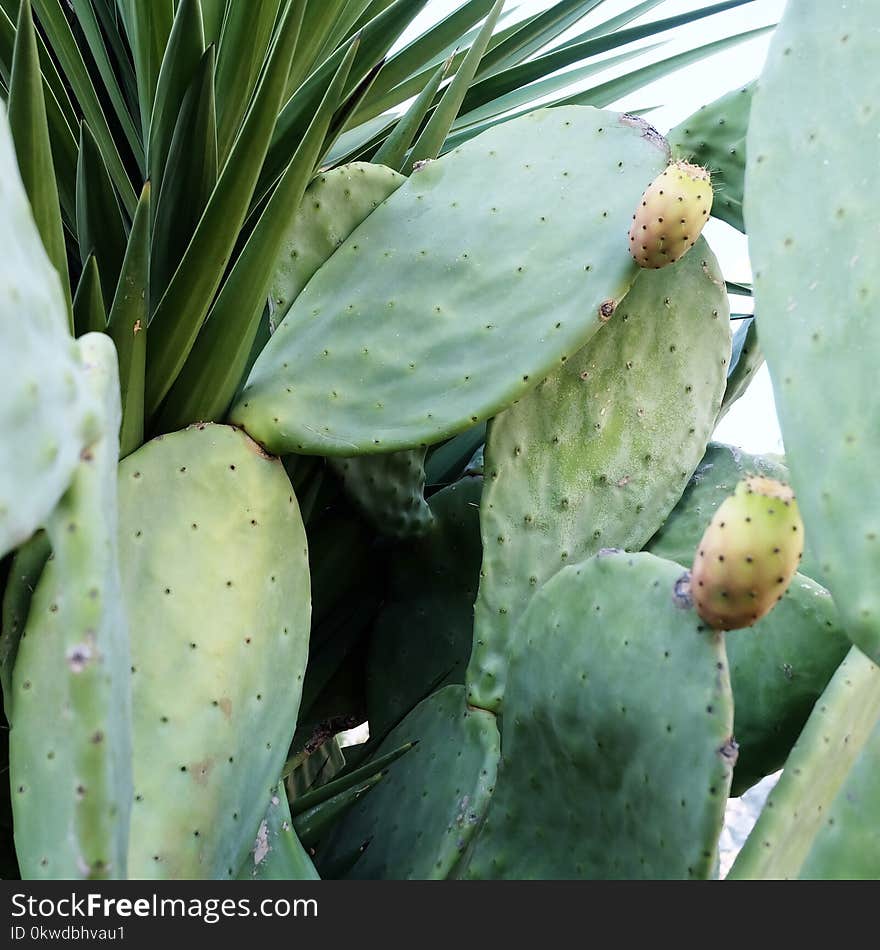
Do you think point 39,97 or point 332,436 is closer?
point 39,97

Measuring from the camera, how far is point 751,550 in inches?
23.1

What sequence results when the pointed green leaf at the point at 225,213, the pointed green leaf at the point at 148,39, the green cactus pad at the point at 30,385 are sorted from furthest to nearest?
the pointed green leaf at the point at 148,39
the pointed green leaf at the point at 225,213
the green cactus pad at the point at 30,385

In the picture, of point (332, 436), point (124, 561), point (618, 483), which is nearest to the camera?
point (124, 561)

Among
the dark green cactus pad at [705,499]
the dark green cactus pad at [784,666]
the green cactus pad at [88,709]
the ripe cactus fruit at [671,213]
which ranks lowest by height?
the dark green cactus pad at [784,666]

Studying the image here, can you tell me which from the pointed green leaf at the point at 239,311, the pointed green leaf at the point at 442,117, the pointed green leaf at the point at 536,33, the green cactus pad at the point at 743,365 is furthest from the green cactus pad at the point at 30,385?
the pointed green leaf at the point at 536,33

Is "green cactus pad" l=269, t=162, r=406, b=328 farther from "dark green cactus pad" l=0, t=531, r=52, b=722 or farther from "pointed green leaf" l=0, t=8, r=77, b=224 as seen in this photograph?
"dark green cactus pad" l=0, t=531, r=52, b=722

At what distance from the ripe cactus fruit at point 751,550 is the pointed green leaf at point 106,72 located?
0.79 metres

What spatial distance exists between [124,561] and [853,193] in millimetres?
548

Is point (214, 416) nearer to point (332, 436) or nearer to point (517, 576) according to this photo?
point (332, 436)

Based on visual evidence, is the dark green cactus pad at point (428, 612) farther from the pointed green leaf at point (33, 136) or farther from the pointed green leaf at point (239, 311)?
the pointed green leaf at point (33, 136)

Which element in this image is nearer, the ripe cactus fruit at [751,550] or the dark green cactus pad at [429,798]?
the ripe cactus fruit at [751,550]

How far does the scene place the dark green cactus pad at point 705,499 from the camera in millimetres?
1027

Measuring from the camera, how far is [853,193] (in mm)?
654
